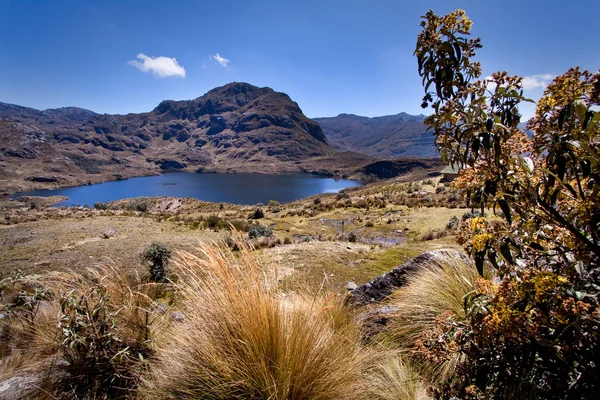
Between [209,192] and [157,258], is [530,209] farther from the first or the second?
[209,192]

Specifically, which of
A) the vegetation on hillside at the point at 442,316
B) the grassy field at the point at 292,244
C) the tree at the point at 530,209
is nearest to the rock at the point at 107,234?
the grassy field at the point at 292,244

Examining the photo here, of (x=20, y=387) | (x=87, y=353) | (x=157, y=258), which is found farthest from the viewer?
(x=157, y=258)

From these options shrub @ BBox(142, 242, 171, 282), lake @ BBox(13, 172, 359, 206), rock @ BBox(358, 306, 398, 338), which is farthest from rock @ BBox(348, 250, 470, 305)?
lake @ BBox(13, 172, 359, 206)

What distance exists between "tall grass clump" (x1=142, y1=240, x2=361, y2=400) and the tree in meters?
0.87

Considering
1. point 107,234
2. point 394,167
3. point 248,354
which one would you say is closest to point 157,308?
point 248,354

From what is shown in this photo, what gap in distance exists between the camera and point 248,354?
1.85m

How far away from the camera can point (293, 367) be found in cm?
187

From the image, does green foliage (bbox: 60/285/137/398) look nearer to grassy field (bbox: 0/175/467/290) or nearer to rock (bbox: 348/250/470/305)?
grassy field (bbox: 0/175/467/290)

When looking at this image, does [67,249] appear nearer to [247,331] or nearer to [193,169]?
[247,331]

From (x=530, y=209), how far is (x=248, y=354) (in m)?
1.77

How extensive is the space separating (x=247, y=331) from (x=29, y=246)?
12077mm

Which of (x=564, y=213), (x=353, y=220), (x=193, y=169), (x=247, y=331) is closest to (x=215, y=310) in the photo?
(x=247, y=331)

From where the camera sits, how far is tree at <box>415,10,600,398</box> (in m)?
1.12

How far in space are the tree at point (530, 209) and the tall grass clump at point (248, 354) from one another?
87 cm
